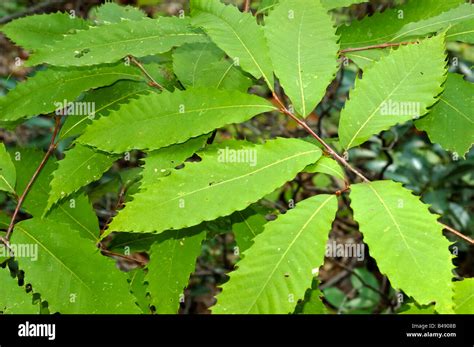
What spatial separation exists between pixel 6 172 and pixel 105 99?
0.31 meters

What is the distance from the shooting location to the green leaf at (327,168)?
114 cm

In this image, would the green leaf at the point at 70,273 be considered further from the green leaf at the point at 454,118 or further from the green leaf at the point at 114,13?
the green leaf at the point at 454,118

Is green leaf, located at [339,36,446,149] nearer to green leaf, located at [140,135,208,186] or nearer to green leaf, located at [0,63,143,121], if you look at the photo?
green leaf, located at [140,135,208,186]

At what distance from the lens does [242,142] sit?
4.06ft

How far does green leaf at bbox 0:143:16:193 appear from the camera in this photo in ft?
4.67

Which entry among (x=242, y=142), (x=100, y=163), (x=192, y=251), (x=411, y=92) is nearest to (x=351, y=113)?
(x=411, y=92)

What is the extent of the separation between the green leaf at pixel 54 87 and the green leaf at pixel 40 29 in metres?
0.17

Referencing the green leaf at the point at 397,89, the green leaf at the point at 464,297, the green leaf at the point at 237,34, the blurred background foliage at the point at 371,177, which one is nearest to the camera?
the green leaf at the point at 464,297

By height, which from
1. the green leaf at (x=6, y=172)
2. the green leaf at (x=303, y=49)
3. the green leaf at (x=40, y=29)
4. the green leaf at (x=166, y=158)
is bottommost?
the green leaf at (x=166, y=158)

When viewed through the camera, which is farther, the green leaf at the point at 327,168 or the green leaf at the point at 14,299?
the green leaf at the point at 14,299

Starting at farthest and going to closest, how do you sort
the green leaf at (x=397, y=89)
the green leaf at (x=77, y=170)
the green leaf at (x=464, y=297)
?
the green leaf at (x=77, y=170)
the green leaf at (x=397, y=89)
the green leaf at (x=464, y=297)

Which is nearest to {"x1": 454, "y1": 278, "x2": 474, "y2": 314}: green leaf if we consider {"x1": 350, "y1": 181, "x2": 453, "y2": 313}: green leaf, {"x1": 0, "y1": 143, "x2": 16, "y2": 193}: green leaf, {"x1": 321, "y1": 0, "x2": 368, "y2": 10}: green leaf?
{"x1": 350, "y1": 181, "x2": 453, "y2": 313}: green leaf

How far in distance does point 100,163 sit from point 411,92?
74 cm

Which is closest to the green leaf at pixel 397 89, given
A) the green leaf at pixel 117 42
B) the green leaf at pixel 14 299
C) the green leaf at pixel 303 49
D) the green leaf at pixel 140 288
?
the green leaf at pixel 303 49
